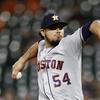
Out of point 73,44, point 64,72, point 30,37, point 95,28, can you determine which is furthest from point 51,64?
point 30,37

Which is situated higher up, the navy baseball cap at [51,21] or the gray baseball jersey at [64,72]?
the navy baseball cap at [51,21]

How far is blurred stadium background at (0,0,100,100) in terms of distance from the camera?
7.60m

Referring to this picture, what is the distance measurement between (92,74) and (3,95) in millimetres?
1626

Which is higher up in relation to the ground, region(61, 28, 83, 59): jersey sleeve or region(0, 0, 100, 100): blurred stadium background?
region(0, 0, 100, 100): blurred stadium background

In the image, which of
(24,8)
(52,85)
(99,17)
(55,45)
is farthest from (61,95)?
(24,8)

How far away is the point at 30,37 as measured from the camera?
27.4 ft

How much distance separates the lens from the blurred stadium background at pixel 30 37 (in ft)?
24.9

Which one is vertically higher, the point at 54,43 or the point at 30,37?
the point at 30,37

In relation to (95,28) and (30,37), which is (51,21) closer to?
(95,28)

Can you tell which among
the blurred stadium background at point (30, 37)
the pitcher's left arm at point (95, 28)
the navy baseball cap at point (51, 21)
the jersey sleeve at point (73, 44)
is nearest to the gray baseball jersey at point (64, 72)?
the jersey sleeve at point (73, 44)

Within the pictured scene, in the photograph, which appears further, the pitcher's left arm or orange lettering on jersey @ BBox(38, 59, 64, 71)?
orange lettering on jersey @ BBox(38, 59, 64, 71)

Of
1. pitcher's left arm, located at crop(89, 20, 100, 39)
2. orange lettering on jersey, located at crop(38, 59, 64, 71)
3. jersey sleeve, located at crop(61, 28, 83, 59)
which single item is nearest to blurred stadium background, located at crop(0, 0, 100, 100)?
orange lettering on jersey, located at crop(38, 59, 64, 71)

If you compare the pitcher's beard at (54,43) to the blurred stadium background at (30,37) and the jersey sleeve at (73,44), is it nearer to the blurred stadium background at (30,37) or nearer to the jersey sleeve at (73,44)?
the jersey sleeve at (73,44)

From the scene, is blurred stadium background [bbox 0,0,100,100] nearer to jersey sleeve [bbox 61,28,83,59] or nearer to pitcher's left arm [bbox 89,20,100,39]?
jersey sleeve [bbox 61,28,83,59]
